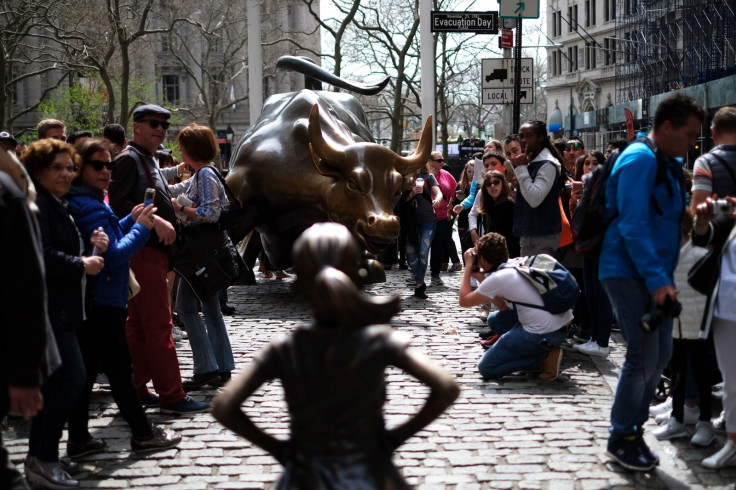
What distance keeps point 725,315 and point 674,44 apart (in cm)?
4208

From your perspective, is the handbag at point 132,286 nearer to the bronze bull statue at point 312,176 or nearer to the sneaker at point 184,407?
the sneaker at point 184,407

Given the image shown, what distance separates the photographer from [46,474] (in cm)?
496

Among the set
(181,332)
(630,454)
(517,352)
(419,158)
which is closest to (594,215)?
(630,454)

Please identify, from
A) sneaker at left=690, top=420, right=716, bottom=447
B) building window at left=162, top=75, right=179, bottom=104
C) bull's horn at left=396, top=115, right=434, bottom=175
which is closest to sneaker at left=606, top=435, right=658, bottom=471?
sneaker at left=690, top=420, right=716, bottom=447

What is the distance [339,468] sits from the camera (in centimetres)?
299

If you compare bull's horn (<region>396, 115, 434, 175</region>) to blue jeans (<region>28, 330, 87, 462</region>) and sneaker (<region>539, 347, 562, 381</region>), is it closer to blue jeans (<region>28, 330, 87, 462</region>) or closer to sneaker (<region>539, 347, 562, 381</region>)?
sneaker (<region>539, 347, 562, 381</region>)

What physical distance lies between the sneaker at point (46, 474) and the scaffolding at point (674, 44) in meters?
27.4

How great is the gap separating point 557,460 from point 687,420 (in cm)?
118

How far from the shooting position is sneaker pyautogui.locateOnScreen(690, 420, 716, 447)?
5555mm

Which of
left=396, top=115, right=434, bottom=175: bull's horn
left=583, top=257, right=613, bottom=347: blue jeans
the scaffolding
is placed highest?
the scaffolding

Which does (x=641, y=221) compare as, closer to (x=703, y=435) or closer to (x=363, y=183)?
(x=703, y=435)

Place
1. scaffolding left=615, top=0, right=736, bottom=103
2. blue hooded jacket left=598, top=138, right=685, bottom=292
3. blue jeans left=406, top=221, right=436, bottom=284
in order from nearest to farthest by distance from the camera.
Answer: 1. blue hooded jacket left=598, top=138, right=685, bottom=292
2. blue jeans left=406, top=221, right=436, bottom=284
3. scaffolding left=615, top=0, right=736, bottom=103

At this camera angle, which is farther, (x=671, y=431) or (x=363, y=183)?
(x=363, y=183)

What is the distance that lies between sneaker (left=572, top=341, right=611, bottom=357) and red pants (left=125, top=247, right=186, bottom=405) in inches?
148
